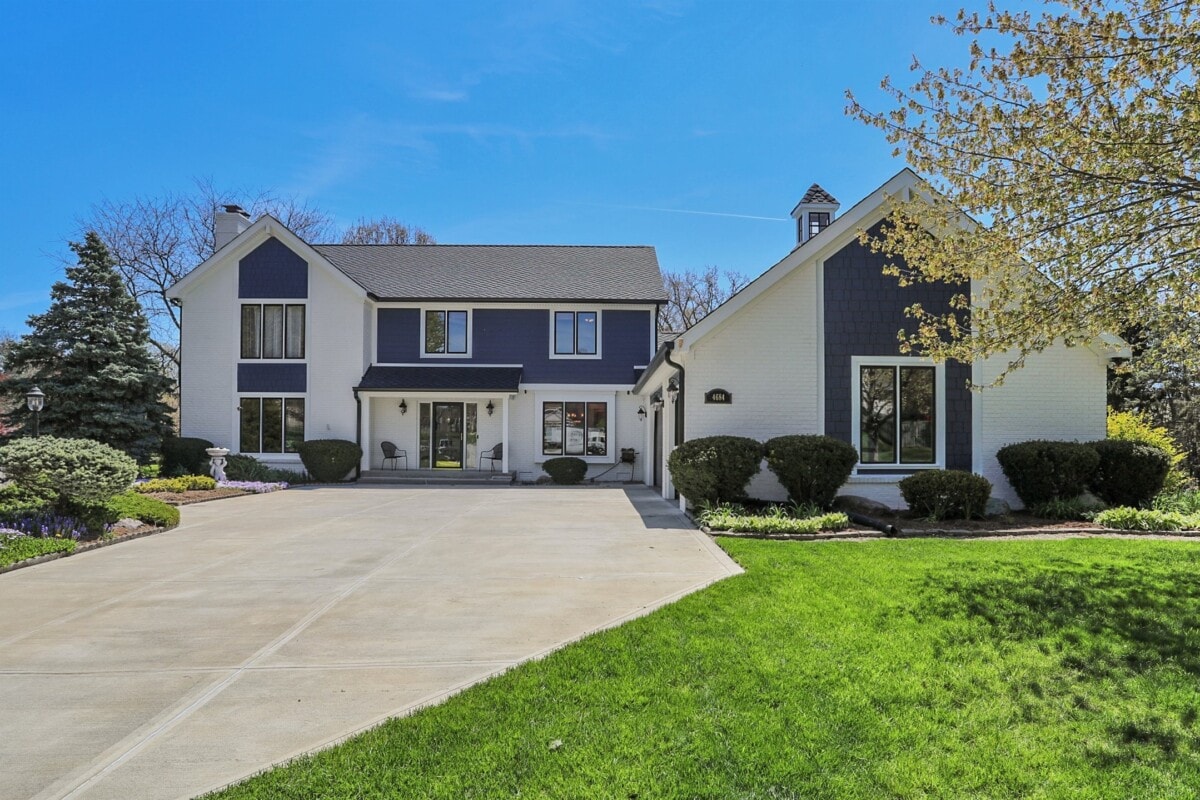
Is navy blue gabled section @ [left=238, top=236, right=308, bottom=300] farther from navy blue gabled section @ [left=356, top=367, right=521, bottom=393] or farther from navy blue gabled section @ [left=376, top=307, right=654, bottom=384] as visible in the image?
navy blue gabled section @ [left=356, top=367, right=521, bottom=393]

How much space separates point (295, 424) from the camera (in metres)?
20.8

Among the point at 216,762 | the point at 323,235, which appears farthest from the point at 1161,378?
the point at 323,235

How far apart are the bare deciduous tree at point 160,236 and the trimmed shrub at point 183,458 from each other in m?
13.7

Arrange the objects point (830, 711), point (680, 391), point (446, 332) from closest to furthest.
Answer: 1. point (830, 711)
2. point (680, 391)
3. point (446, 332)

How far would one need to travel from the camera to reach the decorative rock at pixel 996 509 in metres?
11.1

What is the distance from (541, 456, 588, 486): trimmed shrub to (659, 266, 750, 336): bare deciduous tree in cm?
2161

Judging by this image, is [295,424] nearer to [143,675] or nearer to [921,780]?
[143,675]

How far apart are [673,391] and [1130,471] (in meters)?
7.82

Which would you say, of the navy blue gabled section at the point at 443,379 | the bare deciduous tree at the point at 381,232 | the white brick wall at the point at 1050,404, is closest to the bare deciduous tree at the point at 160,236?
the bare deciduous tree at the point at 381,232

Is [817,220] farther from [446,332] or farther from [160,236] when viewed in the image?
[160,236]

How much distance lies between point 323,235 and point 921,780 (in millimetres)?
39244

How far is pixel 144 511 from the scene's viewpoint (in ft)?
35.5

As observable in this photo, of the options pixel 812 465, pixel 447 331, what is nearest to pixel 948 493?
pixel 812 465

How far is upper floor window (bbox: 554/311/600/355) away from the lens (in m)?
21.6
